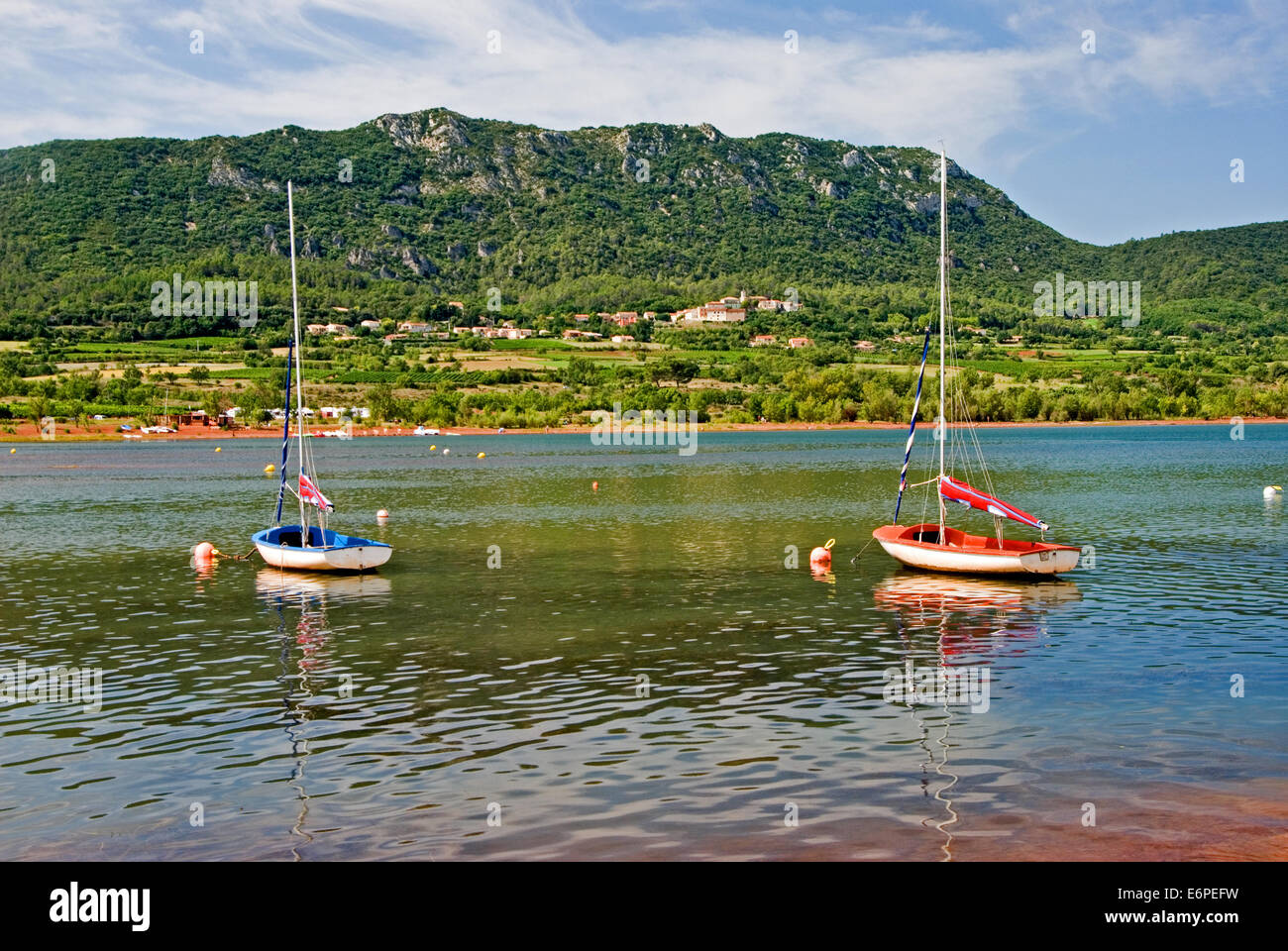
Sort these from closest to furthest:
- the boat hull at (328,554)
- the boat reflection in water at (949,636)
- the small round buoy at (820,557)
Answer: the boat reflection in water at (949,636) < the boat hull at (328,554) < the small round buoy at (820,557)

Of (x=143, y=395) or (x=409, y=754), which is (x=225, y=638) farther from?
(x=143, y=395)

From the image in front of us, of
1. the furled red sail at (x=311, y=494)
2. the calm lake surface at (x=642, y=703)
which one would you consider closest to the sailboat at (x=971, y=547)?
the calm lake surface at (x=642, y=703)

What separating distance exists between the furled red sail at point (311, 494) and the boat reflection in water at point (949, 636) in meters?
19.1

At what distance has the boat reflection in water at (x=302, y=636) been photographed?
19.0m

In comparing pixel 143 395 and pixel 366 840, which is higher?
pixel 143 395

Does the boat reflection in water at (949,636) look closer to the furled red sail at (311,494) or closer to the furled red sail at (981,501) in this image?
Answer: the furled red sail at (981,501)

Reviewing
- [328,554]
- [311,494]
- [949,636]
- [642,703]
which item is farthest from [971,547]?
[311,494]

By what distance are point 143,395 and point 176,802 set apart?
18809 centimetres

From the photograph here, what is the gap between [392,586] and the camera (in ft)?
125

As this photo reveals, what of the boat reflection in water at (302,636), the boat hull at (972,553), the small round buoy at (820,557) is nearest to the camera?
the boat reflection in water at (302,636)

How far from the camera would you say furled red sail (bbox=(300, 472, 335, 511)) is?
3894 centimetres

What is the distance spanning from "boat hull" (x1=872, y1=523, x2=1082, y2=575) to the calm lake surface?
26.1 inches

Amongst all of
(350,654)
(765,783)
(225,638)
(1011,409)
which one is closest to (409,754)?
(765,783)
